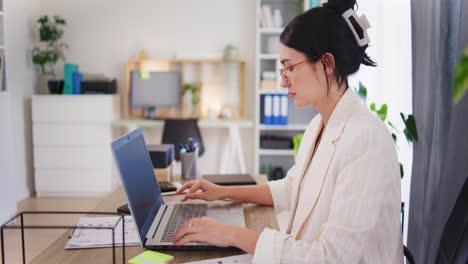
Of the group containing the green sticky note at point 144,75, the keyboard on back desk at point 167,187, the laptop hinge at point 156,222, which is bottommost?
the laptop hinge at point 156,222

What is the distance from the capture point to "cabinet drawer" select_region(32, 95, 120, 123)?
4273mm

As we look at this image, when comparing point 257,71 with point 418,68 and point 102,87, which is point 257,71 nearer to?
point 102,87

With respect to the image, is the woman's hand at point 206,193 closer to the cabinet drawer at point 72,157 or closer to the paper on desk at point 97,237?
the paper on desk at point 97,237

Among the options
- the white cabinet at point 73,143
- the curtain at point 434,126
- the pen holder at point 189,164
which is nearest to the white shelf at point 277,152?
the white cabinet at point 73,143

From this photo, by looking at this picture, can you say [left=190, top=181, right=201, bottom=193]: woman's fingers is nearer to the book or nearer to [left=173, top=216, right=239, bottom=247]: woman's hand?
[left=173, top=216, right=239, bottom=247]: woman's hand

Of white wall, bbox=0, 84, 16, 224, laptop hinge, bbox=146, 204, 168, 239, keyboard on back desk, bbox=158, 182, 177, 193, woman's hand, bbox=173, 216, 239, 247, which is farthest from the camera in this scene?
white wall, bbox=0, 84, 16, 224

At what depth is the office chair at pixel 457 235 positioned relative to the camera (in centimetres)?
101

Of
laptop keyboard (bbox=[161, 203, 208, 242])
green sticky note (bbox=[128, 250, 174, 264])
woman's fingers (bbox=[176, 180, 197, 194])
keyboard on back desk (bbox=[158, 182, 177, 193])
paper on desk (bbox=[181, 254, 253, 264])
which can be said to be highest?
woman's fingers (bbox=[176, 180, 197, 194])

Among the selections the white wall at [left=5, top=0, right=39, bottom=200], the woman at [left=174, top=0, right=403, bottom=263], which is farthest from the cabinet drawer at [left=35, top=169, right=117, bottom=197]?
the woman at [left=174, top=0, right=403, bottom=263]

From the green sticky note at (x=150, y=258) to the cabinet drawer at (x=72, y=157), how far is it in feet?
11.2

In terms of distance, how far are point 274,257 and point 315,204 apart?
8.8 inches

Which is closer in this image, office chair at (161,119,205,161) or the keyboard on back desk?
the keyboard on back desk

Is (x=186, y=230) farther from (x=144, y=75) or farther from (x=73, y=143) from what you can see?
(x=144, y=75)

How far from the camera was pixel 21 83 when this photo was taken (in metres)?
4.36
